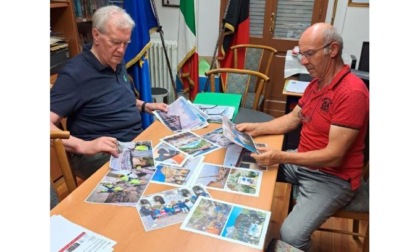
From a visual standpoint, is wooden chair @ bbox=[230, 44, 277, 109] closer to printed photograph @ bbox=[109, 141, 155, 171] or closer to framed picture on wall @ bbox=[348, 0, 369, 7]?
framed picture on wall @ bbox=[348, 0, 369, 7]

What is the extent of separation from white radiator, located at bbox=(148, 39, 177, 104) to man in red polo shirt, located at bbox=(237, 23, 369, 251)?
87.0 inches

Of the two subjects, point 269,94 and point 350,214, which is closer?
point 350,214

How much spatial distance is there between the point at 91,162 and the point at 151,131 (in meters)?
0.36

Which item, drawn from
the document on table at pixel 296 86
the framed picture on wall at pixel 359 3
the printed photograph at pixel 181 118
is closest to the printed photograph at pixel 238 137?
the printed photograph at pixel 181 118

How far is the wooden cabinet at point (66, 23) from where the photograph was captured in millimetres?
2392

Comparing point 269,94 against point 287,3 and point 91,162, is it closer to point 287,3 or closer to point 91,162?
point 287,3

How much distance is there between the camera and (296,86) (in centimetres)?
245

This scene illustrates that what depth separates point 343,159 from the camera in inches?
56.8

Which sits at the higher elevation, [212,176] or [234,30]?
[234,30]

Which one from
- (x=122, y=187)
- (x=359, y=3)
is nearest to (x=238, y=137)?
(x=122, y=187)

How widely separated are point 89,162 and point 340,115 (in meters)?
1.25

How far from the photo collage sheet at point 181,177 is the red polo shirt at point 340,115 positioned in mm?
336

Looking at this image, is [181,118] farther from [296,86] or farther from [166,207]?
[296,86]
